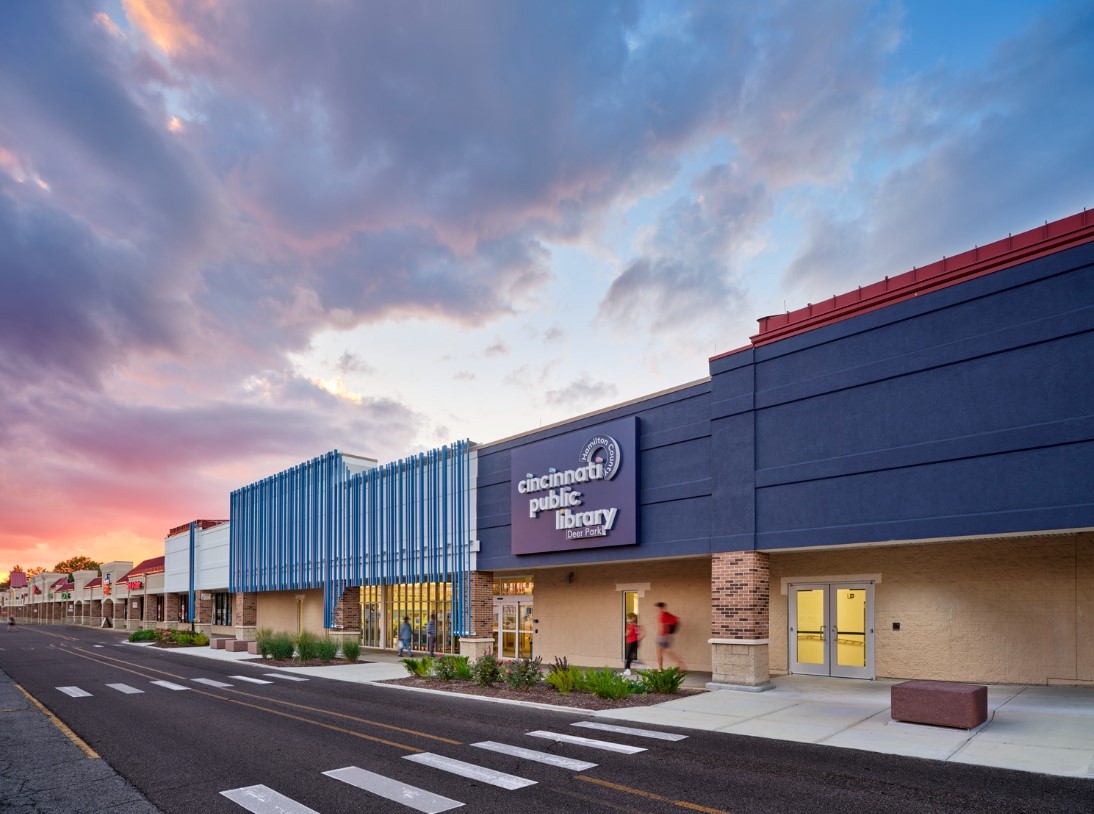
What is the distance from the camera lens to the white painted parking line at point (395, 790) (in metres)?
8.69

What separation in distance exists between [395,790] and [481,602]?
18.8m

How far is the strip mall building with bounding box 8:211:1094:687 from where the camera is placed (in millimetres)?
14727

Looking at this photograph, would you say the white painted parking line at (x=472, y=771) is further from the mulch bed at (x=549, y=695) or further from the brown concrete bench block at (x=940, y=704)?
the brown concrete bench block at (x=940, y=704)

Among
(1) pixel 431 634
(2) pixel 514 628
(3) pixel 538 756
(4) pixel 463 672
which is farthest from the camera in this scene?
(2) pixel 514 628

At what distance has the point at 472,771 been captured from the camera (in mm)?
10320

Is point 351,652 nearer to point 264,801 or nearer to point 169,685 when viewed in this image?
point 169,685

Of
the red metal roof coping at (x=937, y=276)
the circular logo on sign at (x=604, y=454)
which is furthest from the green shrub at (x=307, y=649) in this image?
the red metal roof coping at (x=937, y=276)

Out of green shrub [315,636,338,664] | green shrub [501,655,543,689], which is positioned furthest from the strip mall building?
green shrub [315,636,338,664]

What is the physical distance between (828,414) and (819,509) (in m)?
2.31

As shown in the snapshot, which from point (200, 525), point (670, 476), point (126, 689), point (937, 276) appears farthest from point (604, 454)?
point (200, 525)

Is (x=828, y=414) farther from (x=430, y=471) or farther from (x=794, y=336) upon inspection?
(x=430, y=471)

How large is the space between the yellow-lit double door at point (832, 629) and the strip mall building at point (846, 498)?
0.06m

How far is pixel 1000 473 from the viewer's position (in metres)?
14.9

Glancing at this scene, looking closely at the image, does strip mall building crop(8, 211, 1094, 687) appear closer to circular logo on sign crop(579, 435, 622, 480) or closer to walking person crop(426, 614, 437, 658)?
circular logo on sign crop(579, 435, 622, 480)
